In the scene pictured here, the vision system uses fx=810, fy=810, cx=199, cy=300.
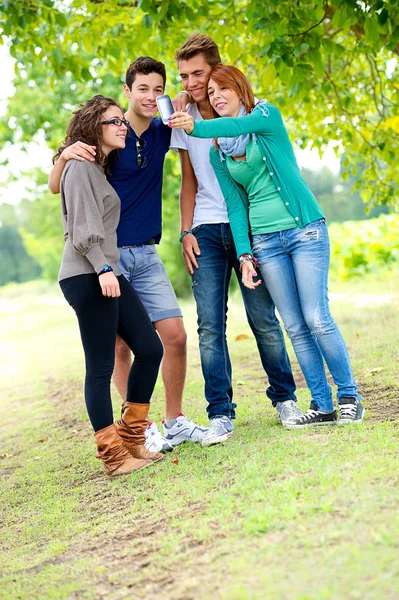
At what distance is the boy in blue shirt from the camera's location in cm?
491

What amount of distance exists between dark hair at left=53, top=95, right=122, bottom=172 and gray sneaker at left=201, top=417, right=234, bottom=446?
176cm

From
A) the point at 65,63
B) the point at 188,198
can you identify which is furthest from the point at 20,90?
the point at 188,198

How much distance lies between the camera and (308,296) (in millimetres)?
4773

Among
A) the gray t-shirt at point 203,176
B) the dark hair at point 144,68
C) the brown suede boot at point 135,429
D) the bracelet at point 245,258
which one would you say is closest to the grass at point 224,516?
the brown suede boot at point 135,429

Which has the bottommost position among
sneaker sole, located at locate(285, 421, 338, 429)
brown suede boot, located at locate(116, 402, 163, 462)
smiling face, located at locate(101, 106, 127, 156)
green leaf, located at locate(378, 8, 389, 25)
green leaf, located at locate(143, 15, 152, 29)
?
sneaker sole, located at locate(285, 421, 338, 429)

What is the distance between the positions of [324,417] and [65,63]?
5430 mm

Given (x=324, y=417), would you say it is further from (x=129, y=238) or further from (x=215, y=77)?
(x=215, y=77)

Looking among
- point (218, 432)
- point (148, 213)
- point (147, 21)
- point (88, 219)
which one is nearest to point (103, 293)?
point (88, 219)

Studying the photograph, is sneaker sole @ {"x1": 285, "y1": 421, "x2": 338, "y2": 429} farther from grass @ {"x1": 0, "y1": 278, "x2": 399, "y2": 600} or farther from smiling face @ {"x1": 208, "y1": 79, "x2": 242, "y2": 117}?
smiling face @ {"x1": 208, "y1": 79, "x2": 242, "y2": 117}

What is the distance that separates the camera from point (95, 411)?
4.70m

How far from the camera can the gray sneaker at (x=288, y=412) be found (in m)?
5.09

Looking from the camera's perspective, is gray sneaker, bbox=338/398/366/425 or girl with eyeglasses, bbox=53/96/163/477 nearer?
girl with eyeglasses, bbox=53/96/163/477

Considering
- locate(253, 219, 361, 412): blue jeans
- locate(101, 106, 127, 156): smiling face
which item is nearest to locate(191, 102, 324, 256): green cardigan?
locate(253, 219, 361, 412): blue jeans

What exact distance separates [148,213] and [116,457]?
1504 mm
